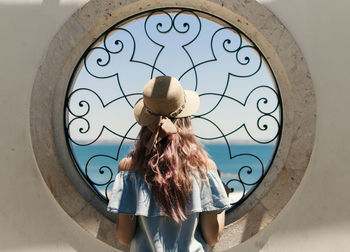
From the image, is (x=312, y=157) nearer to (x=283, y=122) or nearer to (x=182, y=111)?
(x=283, y=122)

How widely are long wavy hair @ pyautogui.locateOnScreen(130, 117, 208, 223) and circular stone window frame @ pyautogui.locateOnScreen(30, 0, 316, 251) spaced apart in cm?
91

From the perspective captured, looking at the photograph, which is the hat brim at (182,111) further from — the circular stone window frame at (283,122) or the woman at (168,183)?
the circular stone window frame at (283,122)

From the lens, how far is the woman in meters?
1.96

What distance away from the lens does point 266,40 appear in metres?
2.79

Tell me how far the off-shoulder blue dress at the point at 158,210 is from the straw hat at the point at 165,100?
0.90 feet

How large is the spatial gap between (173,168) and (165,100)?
29cm

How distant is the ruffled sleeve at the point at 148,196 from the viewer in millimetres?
2000

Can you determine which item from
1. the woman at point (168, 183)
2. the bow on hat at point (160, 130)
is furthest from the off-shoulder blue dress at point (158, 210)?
the bow on hat at point (160, 130)

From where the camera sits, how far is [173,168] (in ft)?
6.38

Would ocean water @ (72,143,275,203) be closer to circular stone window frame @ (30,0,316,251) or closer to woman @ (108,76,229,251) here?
circular stone window frame @ (30,0,316,251)

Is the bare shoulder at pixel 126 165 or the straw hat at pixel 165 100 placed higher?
the straw hat at pixel 165 100

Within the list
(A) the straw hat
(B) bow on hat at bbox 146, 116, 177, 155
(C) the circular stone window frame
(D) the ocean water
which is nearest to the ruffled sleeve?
(B) bow on hat at bbox 146, 116, 177, 155

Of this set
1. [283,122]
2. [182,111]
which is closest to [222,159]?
[283,122]

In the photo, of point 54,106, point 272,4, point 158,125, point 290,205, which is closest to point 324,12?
point 272,4
